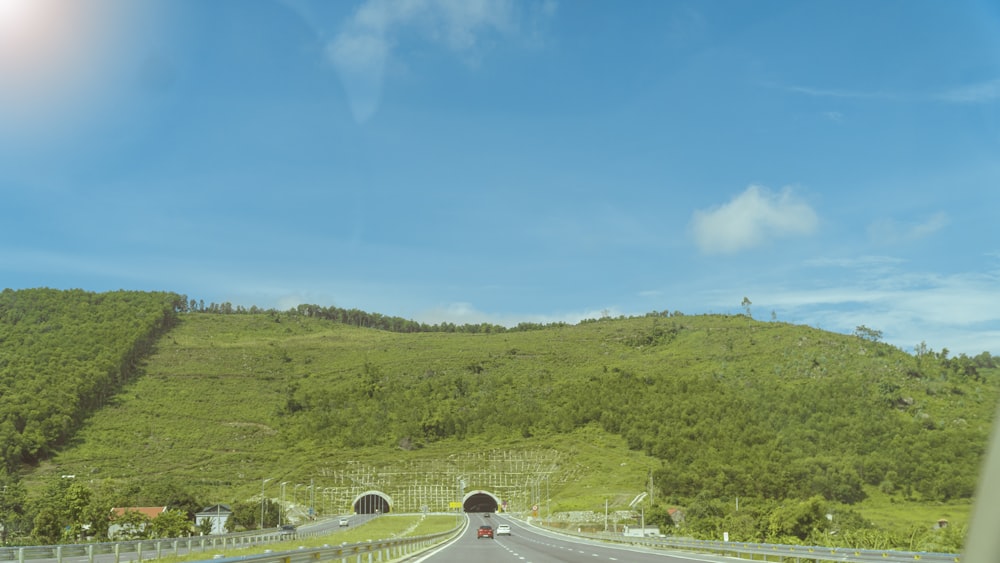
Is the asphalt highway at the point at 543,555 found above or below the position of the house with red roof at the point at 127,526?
above

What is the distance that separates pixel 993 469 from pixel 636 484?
178 metres

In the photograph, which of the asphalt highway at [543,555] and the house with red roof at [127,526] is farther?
the house with red roof at [127,526]

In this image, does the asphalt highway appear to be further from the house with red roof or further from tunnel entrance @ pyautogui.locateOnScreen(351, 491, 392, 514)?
tunnel entrance @ pyautogui.locateOnScreen(351, 491, 392, 514)

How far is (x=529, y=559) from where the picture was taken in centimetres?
3825

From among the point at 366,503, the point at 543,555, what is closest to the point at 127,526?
the point at 543,555

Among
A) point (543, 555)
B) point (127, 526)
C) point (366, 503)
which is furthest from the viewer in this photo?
point (366, 503)

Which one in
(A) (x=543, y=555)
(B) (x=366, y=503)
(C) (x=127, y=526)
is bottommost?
(B) (x=366, y=503)

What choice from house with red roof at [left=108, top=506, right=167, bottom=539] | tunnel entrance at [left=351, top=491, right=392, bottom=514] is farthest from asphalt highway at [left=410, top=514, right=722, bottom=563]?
tunnel entrance at [left=351, top=491, right=392, bottom=514]

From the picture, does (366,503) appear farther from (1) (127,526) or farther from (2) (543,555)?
(2) (543,555)

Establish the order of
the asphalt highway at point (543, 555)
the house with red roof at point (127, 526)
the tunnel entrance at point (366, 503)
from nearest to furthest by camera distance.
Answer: the asphalt highway at point (543, 555) < the house with red roof at point (127, 526) < the tunnel entrance at point (366, 503)

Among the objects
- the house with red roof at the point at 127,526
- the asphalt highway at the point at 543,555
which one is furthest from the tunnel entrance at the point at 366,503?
the asphalt highway at the point at 543,555

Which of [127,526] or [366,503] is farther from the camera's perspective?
[366,503]

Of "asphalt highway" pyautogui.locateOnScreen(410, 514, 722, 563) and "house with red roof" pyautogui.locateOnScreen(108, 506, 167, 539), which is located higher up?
"asphalt highway" pyautogui.locateOnScreen(410, 514, 722, 563)

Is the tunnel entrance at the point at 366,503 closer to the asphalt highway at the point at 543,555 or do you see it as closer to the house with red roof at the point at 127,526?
the house with red roof at the point at 127,526
